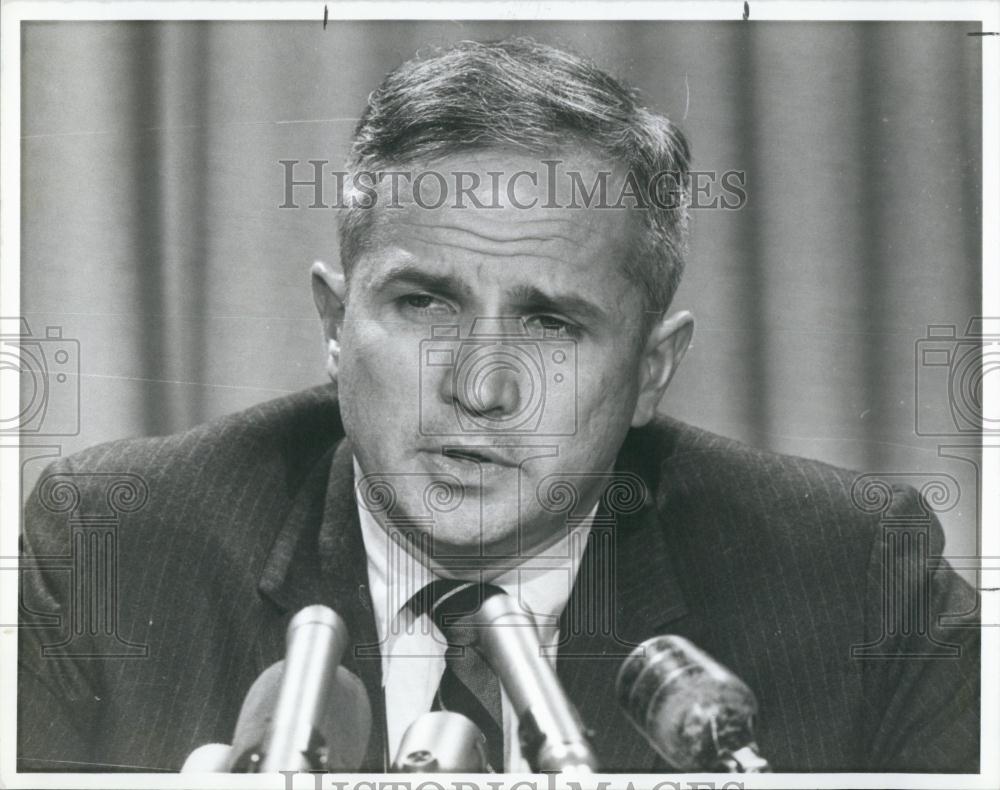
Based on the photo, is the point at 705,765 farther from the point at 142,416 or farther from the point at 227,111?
the point at 227,111

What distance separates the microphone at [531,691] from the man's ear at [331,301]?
783 mm

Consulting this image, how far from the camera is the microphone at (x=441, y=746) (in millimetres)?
3203

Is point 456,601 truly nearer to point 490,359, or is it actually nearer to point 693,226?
point 490,359

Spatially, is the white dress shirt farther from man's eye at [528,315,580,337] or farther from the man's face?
man's eye at [528,315,580,337]

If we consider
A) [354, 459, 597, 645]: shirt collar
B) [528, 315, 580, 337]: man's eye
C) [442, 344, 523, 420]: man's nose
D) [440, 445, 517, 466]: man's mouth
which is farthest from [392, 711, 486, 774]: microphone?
[528, 315, 580, 337]: man's eye

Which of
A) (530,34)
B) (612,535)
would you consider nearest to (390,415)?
(612,535)

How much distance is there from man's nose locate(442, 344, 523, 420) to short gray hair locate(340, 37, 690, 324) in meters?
0.41

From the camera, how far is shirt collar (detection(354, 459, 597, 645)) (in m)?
3.23

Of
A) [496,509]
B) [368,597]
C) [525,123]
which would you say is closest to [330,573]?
[368,597]

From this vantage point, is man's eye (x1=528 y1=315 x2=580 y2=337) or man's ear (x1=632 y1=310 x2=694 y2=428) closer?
man's eye (x1=528 y1=315 x2=580 y2=337)

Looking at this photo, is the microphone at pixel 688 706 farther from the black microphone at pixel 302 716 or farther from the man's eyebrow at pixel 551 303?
the man's eyebrow at pixel 551 303

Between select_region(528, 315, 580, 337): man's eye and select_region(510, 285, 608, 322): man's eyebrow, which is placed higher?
select_region(510, 285, 608, 322): man's eyebrow

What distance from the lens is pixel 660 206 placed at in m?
3.27

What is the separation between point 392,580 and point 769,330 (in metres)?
1.24
